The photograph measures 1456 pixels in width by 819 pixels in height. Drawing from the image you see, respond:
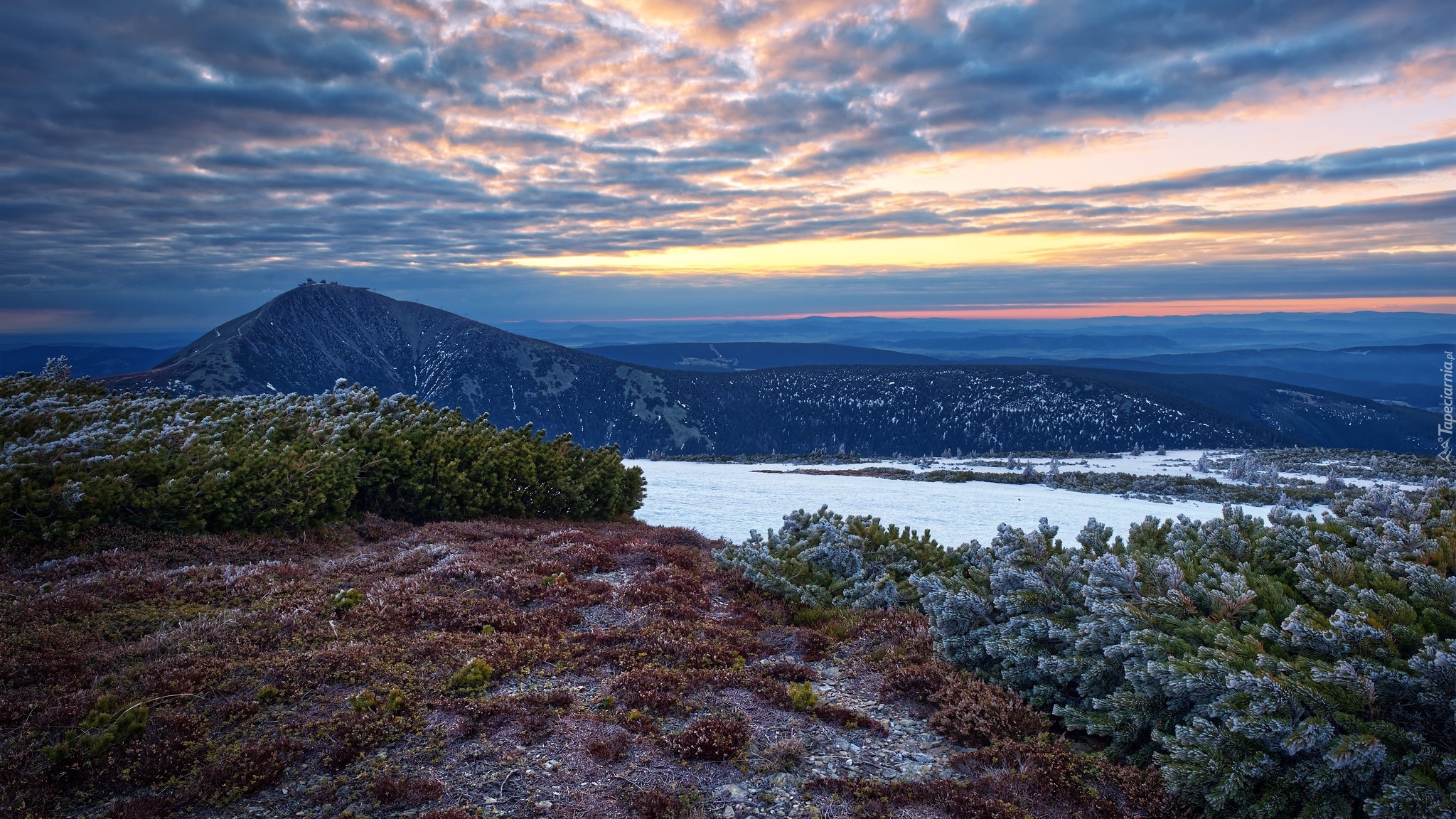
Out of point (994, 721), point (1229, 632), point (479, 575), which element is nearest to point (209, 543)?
point (479, 575)

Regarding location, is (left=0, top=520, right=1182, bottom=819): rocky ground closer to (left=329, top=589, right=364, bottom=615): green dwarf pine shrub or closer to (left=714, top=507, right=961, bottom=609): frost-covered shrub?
(left=329, top=589, right=364, bottom=615): green dwarf pine shrub

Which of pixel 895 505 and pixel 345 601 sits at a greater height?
pixel 345 601

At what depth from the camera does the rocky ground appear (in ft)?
15.6

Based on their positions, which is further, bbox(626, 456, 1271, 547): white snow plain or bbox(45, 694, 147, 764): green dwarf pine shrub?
bbox(626, 456, 1271, 547): white snow plain

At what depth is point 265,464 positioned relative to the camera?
37.9ft

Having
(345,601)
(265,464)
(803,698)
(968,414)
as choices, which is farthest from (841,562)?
(968,414)

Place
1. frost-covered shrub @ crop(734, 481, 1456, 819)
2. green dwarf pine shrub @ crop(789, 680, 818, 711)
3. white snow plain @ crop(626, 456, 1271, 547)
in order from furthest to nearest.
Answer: white snow plain @ crop(626, 456, 1271, 547) < green dwarf pine shrub @ crop(789, 680, 818, 711) < frost-covered shrub @ crop(734, 481, 1456, 819)

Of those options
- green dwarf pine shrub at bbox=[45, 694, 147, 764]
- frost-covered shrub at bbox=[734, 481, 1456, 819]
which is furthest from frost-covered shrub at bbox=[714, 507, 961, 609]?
green dwarf pine shrub at bbox=[45, 694, 147, 764]

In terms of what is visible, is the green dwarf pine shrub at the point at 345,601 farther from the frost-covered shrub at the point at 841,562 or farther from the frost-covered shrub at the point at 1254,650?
the frost-covered shrub at the point at 1254,650

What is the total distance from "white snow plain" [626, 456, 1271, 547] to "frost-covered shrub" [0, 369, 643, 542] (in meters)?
2.96

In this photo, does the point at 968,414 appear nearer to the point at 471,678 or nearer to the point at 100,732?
A: the point at 471,678

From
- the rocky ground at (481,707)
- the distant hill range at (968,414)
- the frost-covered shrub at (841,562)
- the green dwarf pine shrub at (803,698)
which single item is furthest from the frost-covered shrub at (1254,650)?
the distant hill range at (968,414)

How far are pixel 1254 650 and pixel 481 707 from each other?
19.0ft

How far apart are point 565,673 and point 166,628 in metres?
4.12
